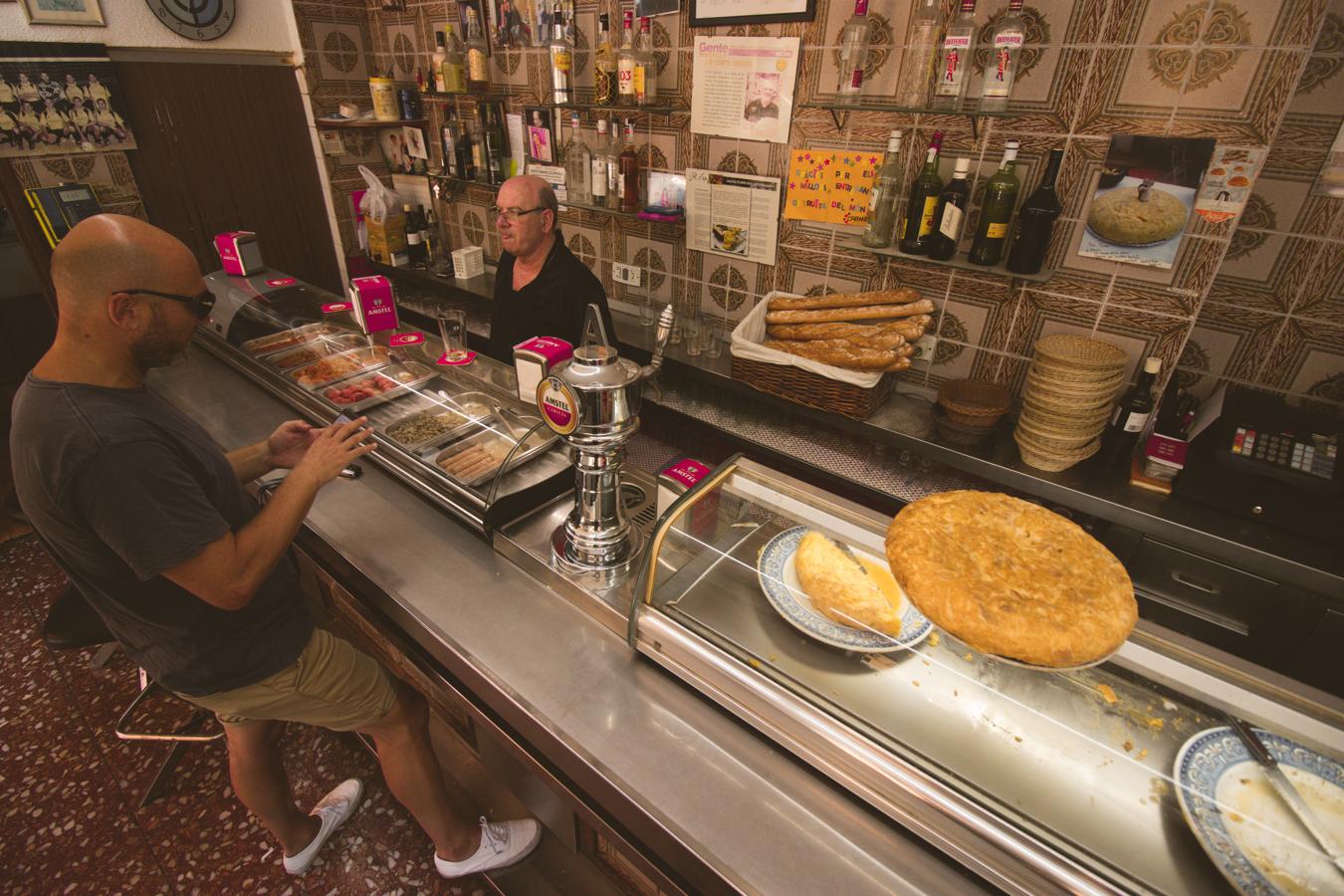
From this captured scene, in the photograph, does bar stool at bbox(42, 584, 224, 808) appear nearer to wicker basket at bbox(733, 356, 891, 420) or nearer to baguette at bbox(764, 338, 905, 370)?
wicker basket at bbox(733, 356, 891, 420)

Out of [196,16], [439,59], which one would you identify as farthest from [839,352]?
[196,16]

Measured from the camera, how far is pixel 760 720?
112 centimetres

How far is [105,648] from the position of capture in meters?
2.78

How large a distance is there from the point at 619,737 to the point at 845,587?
1.67 ft

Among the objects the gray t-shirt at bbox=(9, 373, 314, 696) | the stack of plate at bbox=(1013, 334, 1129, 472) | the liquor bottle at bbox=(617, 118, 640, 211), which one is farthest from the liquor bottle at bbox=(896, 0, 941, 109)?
the gray t-shirt at bbox=(9, 373, 314, 696)

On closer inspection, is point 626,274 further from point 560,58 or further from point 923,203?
point 923,203

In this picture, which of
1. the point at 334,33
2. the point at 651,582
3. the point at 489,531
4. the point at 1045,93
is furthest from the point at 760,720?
the point at 334,33

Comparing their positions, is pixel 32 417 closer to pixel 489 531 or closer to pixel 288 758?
pixel 489 531

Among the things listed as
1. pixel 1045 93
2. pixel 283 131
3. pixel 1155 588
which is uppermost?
pixel 1045 93

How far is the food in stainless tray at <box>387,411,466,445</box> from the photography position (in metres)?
1.86

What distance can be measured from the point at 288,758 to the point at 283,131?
4006mm

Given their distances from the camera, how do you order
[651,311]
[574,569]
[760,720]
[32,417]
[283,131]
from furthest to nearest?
1. [283,131]
2. [651,311]
3. [574,569]
4. [32,417]
5. [760,720]

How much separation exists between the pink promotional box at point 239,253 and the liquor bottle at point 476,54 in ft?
5.36

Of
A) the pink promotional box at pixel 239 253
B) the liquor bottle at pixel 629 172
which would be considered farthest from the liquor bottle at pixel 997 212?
the pink promotional box at pixel 239 253
